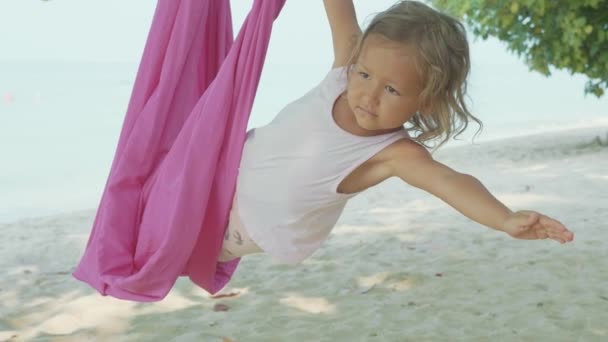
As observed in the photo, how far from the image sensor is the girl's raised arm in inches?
68.1

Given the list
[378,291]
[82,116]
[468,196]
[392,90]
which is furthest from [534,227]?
[82,116]

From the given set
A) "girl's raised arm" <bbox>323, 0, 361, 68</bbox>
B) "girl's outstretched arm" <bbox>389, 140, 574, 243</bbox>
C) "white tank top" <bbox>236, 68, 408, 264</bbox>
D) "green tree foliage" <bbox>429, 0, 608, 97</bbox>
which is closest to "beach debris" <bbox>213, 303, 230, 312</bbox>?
"white tank top" <bbox>236, 68, 408, 264</bbox>

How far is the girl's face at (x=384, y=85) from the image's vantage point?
1.46 m

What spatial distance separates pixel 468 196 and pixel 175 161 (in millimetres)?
660

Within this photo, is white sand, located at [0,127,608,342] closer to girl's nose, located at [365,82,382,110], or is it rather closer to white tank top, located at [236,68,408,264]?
white tank top, located at [236,68,408,264]

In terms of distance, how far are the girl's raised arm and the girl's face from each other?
210 mm

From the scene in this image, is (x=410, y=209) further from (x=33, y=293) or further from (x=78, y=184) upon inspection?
(x=78, y=184)

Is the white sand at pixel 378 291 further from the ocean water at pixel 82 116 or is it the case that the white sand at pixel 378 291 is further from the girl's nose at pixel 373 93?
the girl's nose at pixel 373 93

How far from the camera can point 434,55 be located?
147 cm

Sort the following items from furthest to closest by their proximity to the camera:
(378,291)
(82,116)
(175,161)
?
(82,116)
(378,291)
(175,161)

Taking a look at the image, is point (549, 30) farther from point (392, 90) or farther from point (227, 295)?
point (392, 90)

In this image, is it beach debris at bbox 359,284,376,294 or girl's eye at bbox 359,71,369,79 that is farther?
beach debris at bbox 359,284,376,294

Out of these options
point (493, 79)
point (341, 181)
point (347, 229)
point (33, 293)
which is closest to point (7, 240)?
point (33, 293)

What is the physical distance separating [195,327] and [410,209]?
2426 mm
